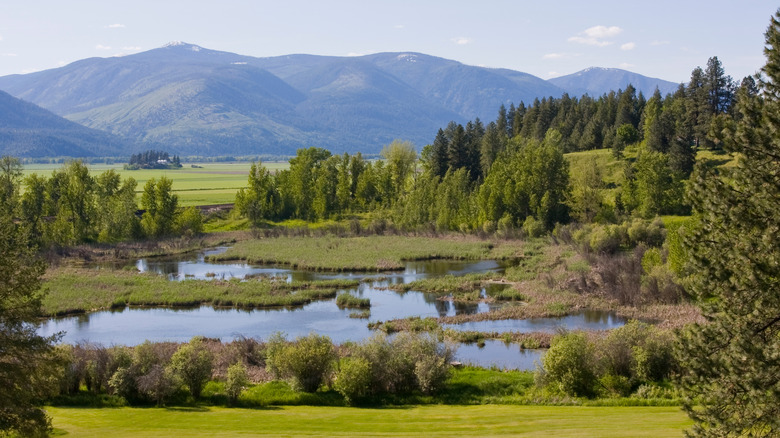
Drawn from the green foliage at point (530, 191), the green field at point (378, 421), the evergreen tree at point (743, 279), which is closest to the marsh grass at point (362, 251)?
the green foliage at point (530, 191)

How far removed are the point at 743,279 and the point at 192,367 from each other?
21707 mm

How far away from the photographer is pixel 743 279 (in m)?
17.2

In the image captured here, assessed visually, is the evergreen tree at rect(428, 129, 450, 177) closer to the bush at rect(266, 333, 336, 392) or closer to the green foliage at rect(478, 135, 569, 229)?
the green foliage at rect(478, 135, 569, 229)

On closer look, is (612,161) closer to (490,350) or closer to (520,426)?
(490,350)

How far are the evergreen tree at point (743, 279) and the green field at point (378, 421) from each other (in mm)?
4837

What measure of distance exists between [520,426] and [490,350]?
15.5 m

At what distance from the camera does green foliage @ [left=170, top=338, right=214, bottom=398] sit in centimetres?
3000

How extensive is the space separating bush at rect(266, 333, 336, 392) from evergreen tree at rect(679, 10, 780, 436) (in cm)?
1630

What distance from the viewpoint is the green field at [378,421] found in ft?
77.9

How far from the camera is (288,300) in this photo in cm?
5550

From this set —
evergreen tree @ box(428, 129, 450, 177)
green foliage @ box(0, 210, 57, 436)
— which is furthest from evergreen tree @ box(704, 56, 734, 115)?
green foliage @ box(0, 210, 57, 436)

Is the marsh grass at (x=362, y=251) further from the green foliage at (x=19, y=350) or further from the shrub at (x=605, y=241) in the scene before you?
the green foliage at (x=19, y=350)

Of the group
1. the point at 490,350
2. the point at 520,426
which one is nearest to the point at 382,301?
the point at 490,350

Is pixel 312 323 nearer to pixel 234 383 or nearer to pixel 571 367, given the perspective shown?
pixel 234 383
